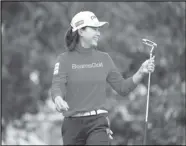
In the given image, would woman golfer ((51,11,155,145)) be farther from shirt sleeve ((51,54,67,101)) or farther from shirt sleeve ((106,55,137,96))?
shirt sleeve ((106,55,137,96))

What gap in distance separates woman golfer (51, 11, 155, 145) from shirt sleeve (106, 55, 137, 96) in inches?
4.4

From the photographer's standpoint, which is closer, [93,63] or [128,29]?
[93,63]

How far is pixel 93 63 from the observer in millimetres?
6617

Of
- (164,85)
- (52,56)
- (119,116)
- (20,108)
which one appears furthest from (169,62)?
(20,108)

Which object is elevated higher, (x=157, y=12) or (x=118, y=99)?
(x=157, y=12)

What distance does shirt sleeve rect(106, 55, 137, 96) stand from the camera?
6754 millimetres

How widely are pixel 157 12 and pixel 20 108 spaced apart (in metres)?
3.30

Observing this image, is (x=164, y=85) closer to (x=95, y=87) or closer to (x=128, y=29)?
(x=128, y=29)

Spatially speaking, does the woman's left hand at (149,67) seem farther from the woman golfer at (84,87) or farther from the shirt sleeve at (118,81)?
the shirt sleeve at (118,81)

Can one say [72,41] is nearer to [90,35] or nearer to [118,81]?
[90,35]

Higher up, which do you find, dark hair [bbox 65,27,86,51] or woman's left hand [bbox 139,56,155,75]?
dark hair [bbox 65,27,86,51]

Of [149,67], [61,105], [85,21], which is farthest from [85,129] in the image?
[85,21]

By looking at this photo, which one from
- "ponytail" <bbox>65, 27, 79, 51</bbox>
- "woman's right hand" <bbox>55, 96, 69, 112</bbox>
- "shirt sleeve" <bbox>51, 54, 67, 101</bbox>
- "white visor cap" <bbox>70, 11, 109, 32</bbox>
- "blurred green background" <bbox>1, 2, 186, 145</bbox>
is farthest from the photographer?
"blurred green background" <bbox>1, 2, 186, 145</bbox>

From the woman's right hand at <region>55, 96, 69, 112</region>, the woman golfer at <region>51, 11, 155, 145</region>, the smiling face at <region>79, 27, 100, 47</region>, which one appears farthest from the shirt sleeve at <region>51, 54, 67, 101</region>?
the smiling face at <region>79, 27, 100, 47</region>
